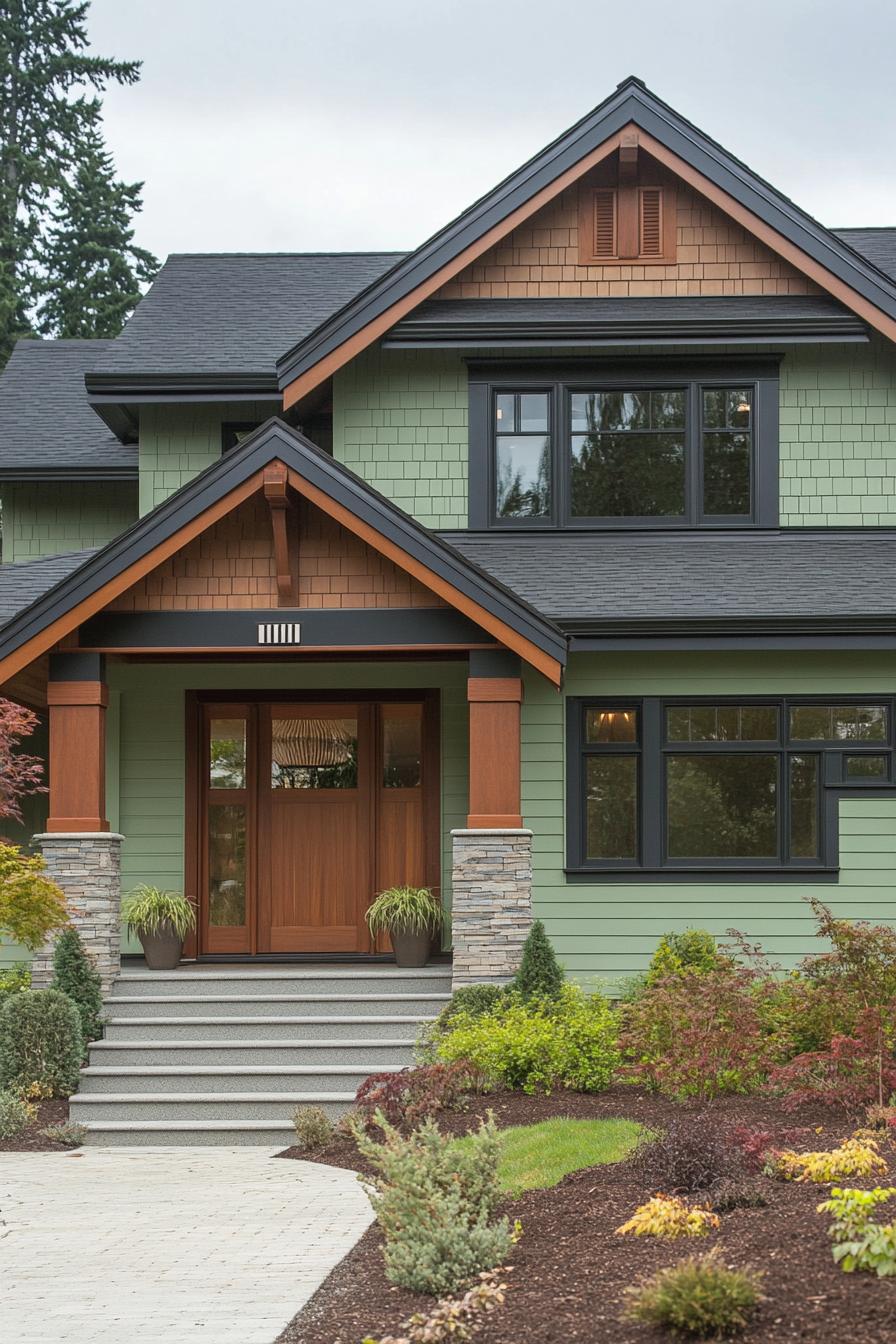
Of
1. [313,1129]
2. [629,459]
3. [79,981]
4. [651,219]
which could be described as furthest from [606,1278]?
[651,219]

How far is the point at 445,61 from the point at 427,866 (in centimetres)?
2759

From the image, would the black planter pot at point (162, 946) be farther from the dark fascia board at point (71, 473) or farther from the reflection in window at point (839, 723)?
the reflection in window at point (839, 723)

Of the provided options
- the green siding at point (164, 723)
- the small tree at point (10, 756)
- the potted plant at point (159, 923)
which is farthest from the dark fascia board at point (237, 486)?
the potted plant at point (159, 923)

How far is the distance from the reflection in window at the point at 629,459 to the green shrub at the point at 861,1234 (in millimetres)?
9366

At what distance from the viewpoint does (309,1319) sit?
618 cm

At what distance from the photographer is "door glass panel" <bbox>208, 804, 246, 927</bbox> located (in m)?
14.6

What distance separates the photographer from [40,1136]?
10.7 metres

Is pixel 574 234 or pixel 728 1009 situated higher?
pixel 574 234

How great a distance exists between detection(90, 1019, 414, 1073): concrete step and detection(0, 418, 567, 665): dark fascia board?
3.19m

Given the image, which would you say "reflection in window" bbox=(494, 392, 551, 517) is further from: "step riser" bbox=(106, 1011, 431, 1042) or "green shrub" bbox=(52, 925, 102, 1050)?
"green shrub" bbox=(52, 925, 102, 1050)

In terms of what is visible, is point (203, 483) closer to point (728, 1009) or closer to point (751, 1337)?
point (728, 1009)

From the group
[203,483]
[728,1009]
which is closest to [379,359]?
[203,483]

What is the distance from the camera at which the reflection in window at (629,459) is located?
14.8m

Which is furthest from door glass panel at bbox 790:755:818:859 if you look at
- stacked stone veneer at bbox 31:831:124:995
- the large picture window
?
stacked stone veneer at bbox 31:831:124:995
